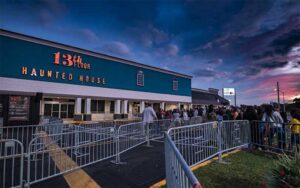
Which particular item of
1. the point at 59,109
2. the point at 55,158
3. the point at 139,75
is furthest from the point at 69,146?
the point at 139,75

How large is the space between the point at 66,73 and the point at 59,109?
5.18m

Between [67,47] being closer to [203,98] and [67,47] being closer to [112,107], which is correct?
[112,107]

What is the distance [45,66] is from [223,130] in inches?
810

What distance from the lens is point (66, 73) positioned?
2302 centimetres

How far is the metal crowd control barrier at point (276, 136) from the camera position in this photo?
709 cm

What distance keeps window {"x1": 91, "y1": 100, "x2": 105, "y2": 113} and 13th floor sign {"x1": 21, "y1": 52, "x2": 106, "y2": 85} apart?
3.62 metres

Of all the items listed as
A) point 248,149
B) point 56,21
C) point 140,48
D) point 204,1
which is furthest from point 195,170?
point 140,48

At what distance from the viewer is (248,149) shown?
8.35 meters

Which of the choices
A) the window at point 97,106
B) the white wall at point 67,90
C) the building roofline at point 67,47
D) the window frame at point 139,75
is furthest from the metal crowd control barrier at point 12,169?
the window frame at point 139,75

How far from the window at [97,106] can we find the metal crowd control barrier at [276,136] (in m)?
23.4

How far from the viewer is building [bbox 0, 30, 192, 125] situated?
1938 centimetres

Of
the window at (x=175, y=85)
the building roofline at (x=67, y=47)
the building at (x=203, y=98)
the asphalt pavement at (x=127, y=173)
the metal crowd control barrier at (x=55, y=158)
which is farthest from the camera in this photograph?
the building at (x=203, y=98)

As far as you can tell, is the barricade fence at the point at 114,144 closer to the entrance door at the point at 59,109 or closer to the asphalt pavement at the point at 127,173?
the asphalt pavement at the point at 127,173

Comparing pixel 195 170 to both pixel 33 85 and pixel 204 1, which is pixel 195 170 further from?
pixel 33 85
